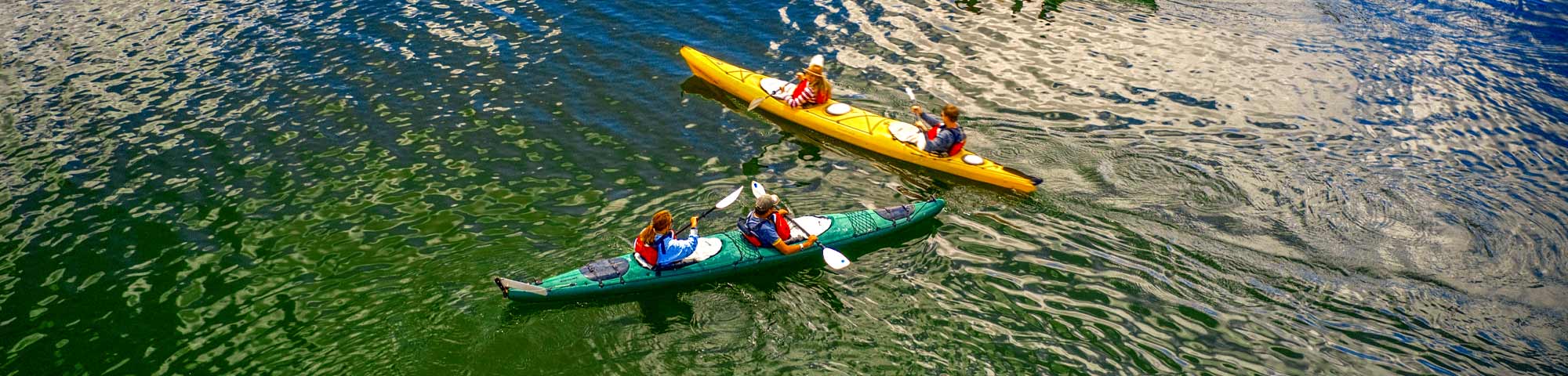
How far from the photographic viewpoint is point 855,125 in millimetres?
14406

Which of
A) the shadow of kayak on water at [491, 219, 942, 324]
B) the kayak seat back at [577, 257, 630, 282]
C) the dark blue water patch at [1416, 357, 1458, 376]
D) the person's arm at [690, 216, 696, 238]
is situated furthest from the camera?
the person's arm at [690, 216, 696, 238]

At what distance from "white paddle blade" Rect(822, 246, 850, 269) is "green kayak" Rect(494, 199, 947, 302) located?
28.9 inches

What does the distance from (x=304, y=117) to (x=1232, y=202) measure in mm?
15389

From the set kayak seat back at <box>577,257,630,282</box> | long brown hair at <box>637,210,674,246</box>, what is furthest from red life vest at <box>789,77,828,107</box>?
kayak seat back at <box>577,257,630,282</box>

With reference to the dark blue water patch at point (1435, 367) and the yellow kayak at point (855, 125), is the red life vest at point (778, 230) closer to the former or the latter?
the yellow kayak at point (855, 125)

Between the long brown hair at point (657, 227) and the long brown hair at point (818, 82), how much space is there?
18.2 feet

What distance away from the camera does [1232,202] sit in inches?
475

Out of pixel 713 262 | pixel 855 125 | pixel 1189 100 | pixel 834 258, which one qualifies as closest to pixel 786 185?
pixel 855 125

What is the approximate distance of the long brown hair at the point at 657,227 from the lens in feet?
33.4

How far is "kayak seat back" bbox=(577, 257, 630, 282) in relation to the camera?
33.8 feet

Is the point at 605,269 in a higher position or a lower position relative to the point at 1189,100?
lower

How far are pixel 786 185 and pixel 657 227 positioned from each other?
11.3ft

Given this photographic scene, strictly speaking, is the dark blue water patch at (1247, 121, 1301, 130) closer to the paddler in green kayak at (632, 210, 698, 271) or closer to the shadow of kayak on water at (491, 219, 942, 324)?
the shadow of kayak on water at (491, 219, 942, 324)

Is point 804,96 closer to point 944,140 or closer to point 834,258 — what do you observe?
point 944,140
